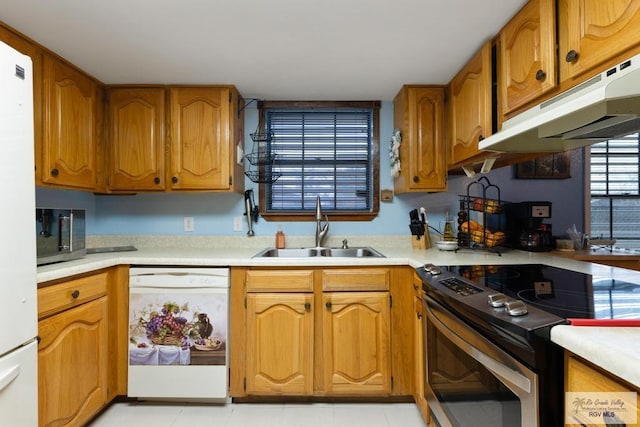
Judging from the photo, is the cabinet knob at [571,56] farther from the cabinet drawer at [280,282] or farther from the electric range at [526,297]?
the cabinet drawer at [280,282]

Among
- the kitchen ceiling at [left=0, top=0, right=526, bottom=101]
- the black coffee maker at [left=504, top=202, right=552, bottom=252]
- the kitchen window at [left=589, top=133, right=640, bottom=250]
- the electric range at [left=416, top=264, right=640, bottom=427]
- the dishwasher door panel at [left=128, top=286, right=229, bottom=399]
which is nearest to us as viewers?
the electric range at [left=416, top=264, right=640, bottom=427]

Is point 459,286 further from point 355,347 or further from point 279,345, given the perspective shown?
point 279,345

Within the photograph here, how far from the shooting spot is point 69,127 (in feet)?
6.41

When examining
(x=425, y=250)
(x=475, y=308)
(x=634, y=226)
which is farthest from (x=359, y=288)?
(x=634, y=226)

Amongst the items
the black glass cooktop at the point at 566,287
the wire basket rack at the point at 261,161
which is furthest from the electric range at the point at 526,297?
the wire basket rack at the point at 261,161

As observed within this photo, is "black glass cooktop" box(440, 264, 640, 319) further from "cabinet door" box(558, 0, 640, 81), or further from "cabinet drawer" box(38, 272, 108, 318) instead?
"cabinet drawer" box(38, 272, 108, 318)

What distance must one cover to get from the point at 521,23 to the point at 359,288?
1526 millimetres

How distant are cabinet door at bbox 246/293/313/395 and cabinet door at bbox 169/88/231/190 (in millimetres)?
891

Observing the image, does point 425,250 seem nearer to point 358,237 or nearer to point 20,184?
point 358,237

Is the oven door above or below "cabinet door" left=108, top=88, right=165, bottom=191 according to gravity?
below

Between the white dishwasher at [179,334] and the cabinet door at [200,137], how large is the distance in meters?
0.66

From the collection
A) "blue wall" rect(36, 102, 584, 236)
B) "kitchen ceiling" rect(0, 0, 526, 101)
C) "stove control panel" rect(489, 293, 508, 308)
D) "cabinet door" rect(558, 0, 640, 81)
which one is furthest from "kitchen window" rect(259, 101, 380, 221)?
"stove control panel" rect(489, 293, 508, 308)

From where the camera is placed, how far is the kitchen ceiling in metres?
1.44

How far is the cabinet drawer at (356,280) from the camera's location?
1942 millimetres
